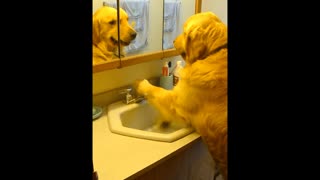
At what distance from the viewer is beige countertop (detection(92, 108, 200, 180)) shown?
3.33 feet

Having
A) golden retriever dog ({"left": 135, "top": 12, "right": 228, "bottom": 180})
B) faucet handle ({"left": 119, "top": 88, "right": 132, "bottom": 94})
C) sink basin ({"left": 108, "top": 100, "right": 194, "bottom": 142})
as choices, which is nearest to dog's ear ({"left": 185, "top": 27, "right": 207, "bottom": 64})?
golden retriever dog ({"left": 135, "top": 12, "right": 228, "bottom": 180})

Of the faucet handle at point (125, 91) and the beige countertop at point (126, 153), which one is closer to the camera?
the beige countertop at point (126, 153)

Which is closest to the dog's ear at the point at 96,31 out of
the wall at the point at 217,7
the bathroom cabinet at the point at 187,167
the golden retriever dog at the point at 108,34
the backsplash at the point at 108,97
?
the golden retriever dog at the point at 108,34

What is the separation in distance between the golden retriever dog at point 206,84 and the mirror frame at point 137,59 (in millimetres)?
295

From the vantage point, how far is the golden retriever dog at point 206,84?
4.11 feet

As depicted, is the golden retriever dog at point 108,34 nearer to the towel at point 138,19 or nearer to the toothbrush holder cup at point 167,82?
the towel at point 138,19
